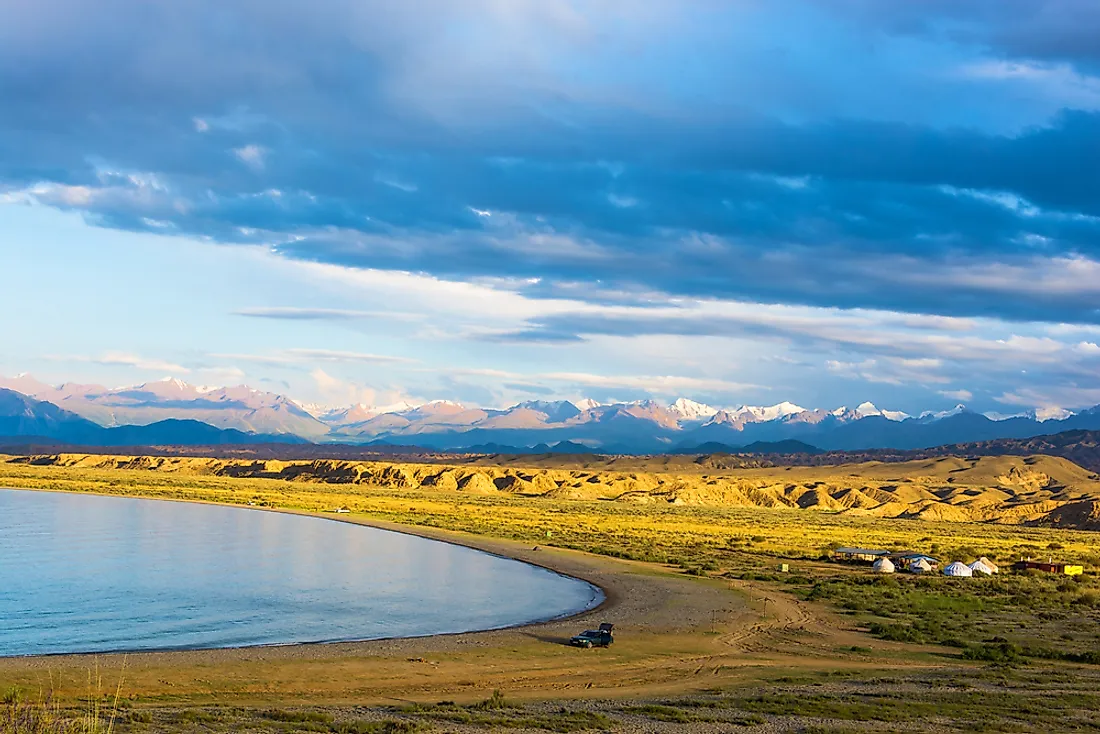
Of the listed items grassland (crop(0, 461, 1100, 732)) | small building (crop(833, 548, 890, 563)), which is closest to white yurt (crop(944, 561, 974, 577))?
grassland (crop(0, 461, 1100, 732))

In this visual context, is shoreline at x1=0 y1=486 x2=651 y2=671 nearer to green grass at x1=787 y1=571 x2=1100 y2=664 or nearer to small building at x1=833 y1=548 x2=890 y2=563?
green grass at x1=787 y1=571 x2=1100 y2=664

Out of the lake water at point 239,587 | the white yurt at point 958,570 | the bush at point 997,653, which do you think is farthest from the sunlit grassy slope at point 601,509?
the bush at point 997,653

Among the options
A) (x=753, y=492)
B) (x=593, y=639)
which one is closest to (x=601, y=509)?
(x=753, y=492)

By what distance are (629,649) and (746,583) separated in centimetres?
2266

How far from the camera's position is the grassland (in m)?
24.2

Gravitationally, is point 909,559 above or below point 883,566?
above

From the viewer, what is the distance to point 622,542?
80.8 m

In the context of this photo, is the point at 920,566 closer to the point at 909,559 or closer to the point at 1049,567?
the point at 909,559

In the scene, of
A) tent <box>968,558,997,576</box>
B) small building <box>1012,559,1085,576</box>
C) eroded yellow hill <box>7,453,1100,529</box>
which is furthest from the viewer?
eroded yellow hill <box>7,453,1100,529</box>

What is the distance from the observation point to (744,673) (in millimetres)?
31906

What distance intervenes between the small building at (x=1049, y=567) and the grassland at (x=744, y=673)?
11.2 ft

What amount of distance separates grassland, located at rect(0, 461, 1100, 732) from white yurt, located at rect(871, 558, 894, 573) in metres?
0.88

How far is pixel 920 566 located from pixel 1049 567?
9303mm

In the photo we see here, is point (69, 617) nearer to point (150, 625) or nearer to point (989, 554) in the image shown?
point (150, 625)
